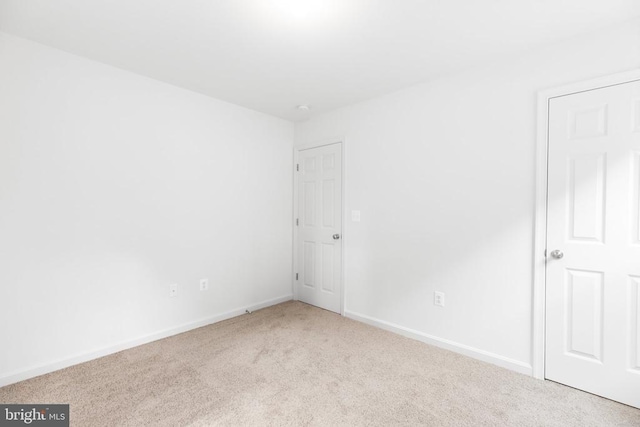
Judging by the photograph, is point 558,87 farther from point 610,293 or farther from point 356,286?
point 356,286

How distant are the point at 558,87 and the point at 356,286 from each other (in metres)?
2.45

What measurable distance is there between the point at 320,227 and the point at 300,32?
86.8 inches

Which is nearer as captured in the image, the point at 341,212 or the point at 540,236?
the point at 540,236

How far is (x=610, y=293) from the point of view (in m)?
1.97

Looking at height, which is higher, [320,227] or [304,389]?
[320,227]

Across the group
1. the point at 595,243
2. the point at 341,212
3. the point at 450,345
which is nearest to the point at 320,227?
the point at 341,212

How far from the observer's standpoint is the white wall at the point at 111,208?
7.06ft

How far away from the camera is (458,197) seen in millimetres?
2629

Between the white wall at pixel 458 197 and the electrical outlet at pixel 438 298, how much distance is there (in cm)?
4

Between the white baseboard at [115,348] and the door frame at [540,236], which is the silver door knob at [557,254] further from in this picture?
the white baseboard at [115,348]

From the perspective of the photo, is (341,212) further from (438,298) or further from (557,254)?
(557,254)

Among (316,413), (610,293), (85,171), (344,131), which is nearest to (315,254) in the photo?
(344,131)

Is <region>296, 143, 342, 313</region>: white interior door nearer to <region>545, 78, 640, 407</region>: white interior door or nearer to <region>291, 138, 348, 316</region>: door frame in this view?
<region>291, 138, 348, 316</region>: door frame

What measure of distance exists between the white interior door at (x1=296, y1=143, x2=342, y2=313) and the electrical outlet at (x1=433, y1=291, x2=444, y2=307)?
3.63 feet
